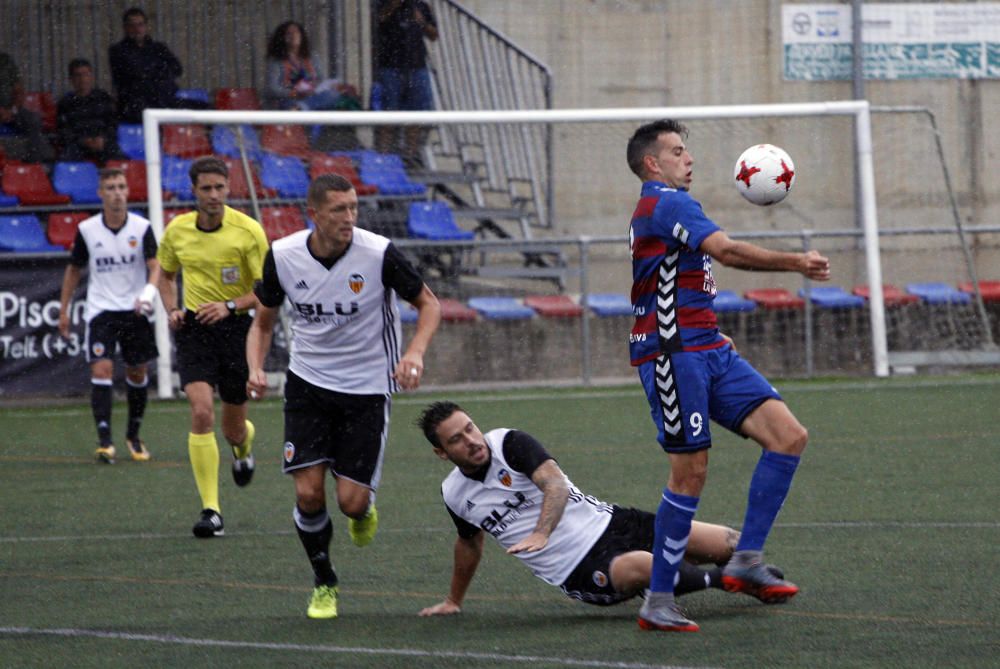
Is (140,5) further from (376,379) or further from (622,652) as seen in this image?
(622,652)

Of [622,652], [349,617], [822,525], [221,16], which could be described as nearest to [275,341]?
[221,16]

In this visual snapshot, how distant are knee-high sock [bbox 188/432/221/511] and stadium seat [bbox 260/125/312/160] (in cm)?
927

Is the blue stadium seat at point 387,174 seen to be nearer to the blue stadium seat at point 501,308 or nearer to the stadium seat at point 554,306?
the blue stadium seat at point 501,308

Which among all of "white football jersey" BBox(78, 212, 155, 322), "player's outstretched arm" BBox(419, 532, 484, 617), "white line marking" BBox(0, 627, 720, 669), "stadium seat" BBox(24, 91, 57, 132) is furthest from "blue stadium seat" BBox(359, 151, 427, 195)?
"white line marking" BBox(0, 627, 720, 669)

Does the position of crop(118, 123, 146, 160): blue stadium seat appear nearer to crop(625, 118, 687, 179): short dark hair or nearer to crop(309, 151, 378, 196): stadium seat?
crop(309, 151, 378, 196): stadium seat

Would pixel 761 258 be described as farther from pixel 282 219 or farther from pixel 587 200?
pixel 587 200

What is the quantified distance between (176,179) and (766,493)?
40.3ft

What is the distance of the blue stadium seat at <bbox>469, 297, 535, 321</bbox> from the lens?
17.8 m

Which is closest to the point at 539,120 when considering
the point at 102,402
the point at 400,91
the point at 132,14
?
the point at 400,91

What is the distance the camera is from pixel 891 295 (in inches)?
730

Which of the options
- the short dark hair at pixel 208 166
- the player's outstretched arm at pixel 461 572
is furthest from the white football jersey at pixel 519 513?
the short dark hair at pixel 208 166

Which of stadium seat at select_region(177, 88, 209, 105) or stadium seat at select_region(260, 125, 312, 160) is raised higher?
stadium seat at select_region(177, 88, 209, 105)

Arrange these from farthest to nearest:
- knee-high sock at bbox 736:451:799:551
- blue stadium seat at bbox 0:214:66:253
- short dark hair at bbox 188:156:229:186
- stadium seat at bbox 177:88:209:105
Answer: stadium seat at bbox 177:88:209:105
blue stadium seat at bbox 0:214:66:253
short dark hair at bbox 188:156:229:186
knee-high sock at bbox 736:451:799:551

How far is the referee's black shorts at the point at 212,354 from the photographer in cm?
898
